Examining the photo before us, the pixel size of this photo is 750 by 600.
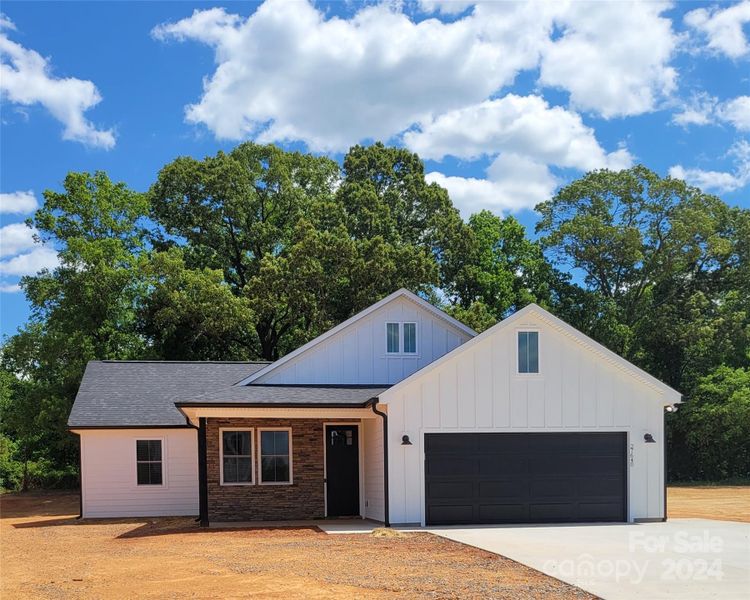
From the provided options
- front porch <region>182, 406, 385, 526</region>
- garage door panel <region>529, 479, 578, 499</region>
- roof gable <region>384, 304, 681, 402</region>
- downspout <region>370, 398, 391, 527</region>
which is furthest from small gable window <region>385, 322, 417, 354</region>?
garage door panel <region>529, 479, 578, 499</region>

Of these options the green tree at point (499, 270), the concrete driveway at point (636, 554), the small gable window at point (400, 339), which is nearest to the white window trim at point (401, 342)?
the small gable window at point (400, 339)

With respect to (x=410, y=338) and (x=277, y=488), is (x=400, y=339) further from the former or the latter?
(x=277, y=488)

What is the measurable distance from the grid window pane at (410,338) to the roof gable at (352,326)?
530 millimetres

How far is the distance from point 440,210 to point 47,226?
1632cm

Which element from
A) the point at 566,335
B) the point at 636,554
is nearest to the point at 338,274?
the point at 566,335

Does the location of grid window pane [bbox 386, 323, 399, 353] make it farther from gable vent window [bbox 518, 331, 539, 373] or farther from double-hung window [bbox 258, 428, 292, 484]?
gable vent window [bbox 518, 331, 539, 373]

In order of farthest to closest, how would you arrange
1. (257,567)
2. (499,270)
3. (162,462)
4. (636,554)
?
1. (499,270)
2. (162,462)
3. (636,554)
4. (257,567)

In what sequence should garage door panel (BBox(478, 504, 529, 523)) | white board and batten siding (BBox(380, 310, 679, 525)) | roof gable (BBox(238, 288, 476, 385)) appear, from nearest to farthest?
white board and batten siding (BBox(380, 310, 679, 525)), garage door panel (BBox(478, 504, 529, 523)), roof gable (BBox(238, 288, 476, 385))

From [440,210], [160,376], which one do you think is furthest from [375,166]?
[160,376]

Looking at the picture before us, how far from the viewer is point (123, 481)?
19.9 meters

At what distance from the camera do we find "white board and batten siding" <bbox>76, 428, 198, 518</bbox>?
1978 centimetres

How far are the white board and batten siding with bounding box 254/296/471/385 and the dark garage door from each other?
3.89 meters

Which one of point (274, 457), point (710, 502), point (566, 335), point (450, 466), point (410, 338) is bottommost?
point (710, 502)

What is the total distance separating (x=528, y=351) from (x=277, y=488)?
20.5 ft
